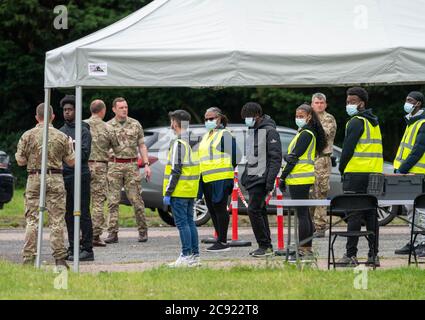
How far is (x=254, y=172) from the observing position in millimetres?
14750

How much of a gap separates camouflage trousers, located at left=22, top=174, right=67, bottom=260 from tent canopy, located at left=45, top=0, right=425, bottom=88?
1170 mm

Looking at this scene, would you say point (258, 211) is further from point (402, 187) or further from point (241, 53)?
point (241, 53)

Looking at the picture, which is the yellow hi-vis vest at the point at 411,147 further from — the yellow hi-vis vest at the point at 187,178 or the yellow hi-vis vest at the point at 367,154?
the yellow hi-vis vest at the point at 187,178

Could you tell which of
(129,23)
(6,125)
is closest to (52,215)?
(129,23)

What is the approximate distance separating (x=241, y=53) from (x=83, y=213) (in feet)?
11.6

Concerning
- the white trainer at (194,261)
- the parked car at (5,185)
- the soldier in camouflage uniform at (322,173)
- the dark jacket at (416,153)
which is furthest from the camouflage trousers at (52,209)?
the parked car at (5,185)

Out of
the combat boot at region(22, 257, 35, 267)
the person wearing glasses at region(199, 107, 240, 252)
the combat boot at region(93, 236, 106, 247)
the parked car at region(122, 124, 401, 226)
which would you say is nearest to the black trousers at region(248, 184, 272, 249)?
the person wearing glasses at region(199, 107, 240, 252)

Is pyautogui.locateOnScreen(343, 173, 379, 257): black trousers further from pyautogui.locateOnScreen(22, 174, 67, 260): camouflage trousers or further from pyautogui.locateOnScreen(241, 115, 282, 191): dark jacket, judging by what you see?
pyautogui.locateOnScreen(22, 174, 67, 260): camouflage trousers

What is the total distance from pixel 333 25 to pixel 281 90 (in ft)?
61.9

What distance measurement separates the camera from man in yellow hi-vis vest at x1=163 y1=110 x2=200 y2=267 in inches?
529

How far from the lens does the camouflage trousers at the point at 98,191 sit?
16547 millimetres

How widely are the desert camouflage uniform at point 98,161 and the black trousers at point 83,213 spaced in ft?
4.96

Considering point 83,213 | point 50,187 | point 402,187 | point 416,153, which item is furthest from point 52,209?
point 416,153
